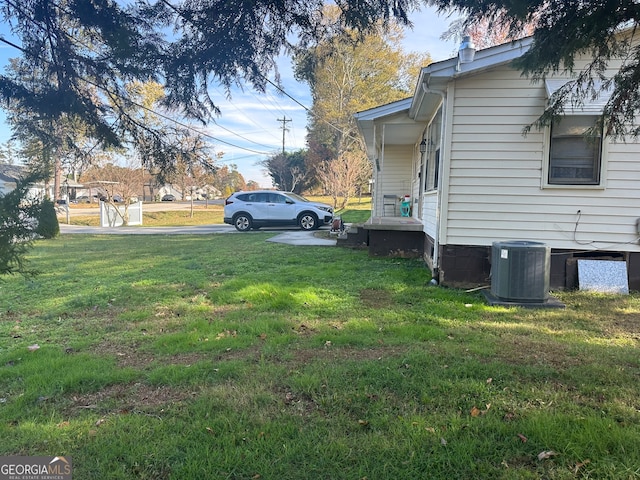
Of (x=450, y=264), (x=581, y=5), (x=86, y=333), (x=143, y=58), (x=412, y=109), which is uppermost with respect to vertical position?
(x=412, y=109)

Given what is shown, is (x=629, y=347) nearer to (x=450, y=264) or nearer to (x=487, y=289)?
(x=487, y=289)

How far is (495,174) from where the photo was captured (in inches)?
238

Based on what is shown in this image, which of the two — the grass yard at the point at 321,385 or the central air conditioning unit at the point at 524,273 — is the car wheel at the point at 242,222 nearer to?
the grass yard at the point at 321,385

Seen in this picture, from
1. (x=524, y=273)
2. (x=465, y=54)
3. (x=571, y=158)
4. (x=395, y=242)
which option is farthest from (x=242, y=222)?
(x=524, y=273)

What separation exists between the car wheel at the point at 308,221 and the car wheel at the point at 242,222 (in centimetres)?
199

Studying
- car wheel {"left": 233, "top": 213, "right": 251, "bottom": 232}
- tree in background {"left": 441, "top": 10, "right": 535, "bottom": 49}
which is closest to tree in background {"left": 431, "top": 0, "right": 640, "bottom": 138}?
tree in background {"left": 441, "top": 10, "right": 535, "bottom": 49}

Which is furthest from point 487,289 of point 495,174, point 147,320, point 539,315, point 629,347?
point 147,320

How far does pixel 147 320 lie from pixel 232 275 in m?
2.43

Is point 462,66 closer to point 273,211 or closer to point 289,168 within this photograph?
point 273,211

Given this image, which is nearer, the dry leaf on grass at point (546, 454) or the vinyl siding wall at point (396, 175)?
the dry leaf on grass at point (546, 454)

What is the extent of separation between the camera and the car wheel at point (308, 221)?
51.6ft

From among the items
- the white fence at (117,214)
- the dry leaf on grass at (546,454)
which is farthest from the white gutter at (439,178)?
the white fence at (117,214)

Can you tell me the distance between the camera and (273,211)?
1595 cm

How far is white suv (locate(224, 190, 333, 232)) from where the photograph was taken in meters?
15.7
